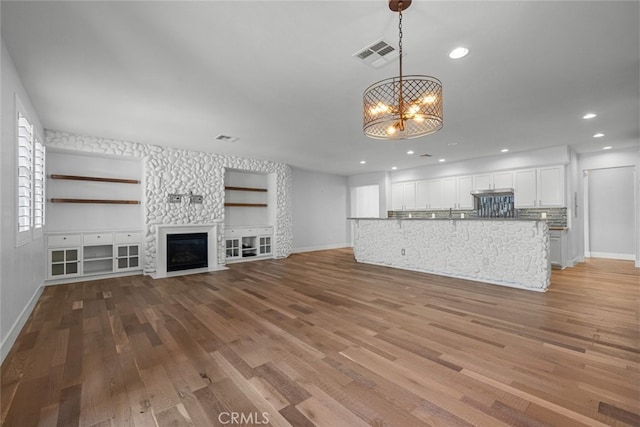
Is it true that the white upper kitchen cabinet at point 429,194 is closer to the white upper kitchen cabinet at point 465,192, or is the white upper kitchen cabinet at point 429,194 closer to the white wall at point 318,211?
the white upper kitchen cabinet at point 465,192

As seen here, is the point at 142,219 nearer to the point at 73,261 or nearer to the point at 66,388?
the point at 73,261

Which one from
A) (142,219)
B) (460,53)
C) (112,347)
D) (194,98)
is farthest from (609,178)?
(142,219)

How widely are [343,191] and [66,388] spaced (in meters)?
9.39

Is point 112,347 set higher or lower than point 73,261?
lower

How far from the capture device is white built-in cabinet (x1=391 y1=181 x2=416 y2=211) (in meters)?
8.93

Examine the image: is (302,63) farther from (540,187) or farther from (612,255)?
(612,255)

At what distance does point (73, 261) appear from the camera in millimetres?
5039

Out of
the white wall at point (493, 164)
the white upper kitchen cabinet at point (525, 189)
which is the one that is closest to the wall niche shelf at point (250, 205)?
the white wall at point (493, 164)

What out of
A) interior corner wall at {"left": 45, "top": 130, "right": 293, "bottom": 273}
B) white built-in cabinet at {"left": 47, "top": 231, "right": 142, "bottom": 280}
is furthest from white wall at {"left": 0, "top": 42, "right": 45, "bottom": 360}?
interior corner wall at {"left": 45, "top": 130, "right": 293, "bottom": 273}

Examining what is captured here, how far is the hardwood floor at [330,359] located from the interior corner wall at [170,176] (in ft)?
6.78

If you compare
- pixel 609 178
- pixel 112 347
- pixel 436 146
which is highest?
pixel 436 146

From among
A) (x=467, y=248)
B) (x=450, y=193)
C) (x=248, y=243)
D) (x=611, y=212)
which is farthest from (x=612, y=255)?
(x=248, y=243)

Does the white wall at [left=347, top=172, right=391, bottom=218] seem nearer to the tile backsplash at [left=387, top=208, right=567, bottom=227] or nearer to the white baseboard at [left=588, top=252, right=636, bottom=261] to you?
the tile backsplash at [left=387, top=208, right=567, bottom=227]

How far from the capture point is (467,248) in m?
5.05
